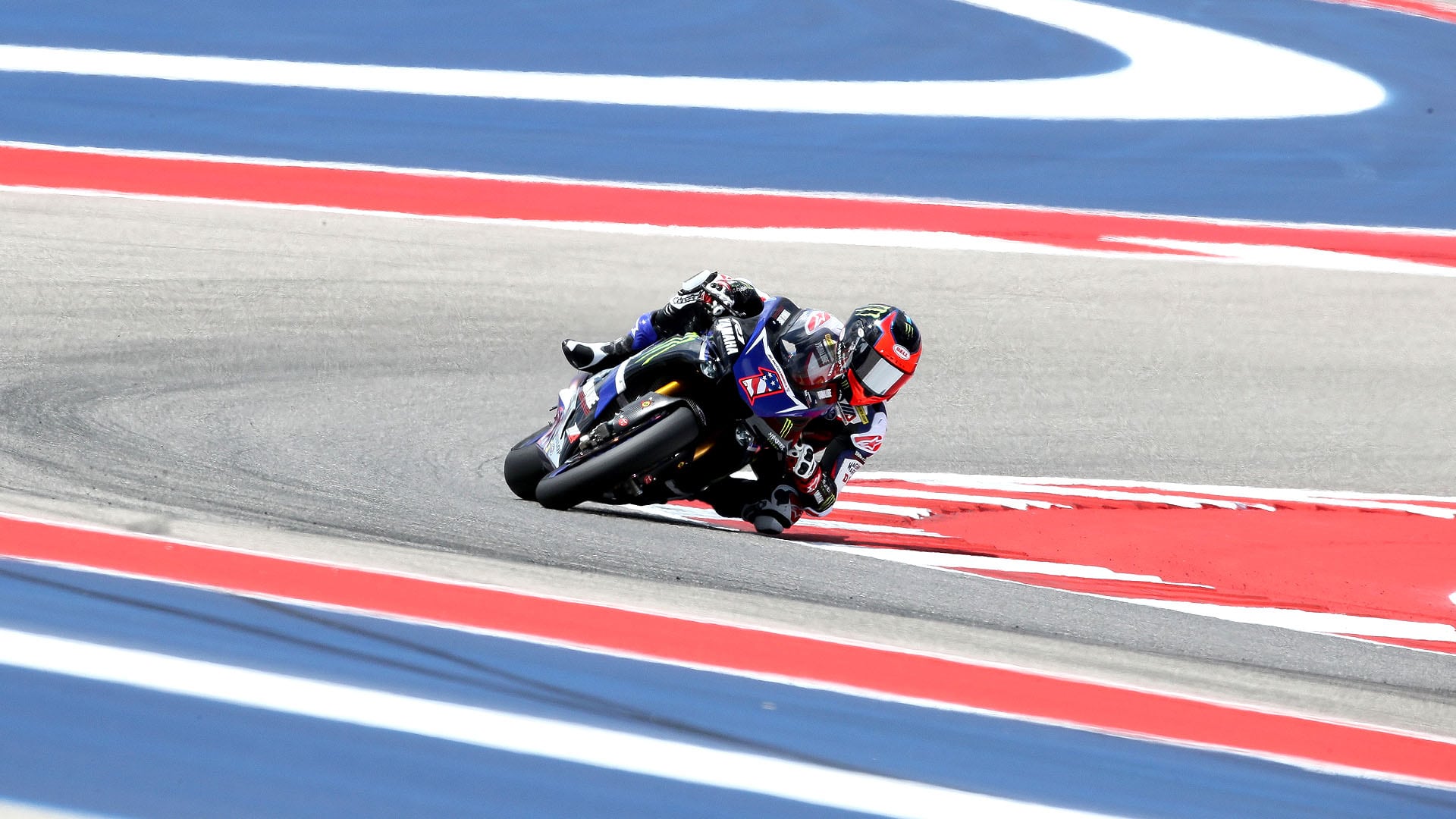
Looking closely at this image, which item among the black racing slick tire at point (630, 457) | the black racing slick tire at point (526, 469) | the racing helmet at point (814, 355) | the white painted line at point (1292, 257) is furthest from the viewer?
the white painted line at point (1292, 257)

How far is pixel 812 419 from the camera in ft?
25.4

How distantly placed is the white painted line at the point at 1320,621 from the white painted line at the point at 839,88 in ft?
29.5

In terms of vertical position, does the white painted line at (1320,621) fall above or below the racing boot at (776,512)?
below

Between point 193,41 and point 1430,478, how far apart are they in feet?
38.9

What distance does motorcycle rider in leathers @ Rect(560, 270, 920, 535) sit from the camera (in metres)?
7.27

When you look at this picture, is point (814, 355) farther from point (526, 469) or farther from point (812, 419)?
point (526, 469)

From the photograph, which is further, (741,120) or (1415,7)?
(1415,7)

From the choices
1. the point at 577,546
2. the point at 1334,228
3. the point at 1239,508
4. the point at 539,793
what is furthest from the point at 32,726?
the point at 1334,228

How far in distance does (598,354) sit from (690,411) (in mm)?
1018

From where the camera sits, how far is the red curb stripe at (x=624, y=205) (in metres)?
12.3

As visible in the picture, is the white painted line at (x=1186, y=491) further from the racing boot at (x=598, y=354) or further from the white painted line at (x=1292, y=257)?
the white painted line at (x=1292, y=257)

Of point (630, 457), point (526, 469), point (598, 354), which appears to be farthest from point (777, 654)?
point (598, 354)

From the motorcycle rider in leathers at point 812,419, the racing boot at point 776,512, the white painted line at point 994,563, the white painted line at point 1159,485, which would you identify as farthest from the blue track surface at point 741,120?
the white painted line at point 994,563

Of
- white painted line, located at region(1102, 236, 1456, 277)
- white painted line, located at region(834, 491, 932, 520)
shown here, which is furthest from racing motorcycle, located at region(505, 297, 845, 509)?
white painted line, located at region(1102, 236, 1456, 277)
